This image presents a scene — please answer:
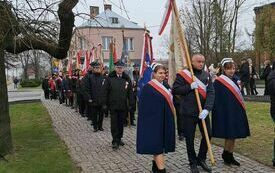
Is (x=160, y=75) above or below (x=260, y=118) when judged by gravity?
above

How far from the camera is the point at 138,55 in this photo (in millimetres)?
67938

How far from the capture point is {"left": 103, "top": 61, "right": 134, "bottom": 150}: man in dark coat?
1028 cm

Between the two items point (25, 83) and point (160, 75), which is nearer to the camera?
point (160, 75)

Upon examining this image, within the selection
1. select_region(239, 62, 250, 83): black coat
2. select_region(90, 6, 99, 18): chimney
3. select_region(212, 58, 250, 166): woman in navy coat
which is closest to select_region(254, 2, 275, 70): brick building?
select_region(239, 62, 250, 83): black coat

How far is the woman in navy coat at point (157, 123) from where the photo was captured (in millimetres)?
7180

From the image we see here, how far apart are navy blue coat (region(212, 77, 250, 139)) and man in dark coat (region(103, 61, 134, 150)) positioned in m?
3.04

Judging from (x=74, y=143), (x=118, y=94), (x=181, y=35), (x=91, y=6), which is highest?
(x=91, y=6)

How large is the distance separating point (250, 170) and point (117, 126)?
3735mm

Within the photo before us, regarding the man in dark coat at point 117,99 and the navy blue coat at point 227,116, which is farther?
the man in dark coat at point 117,99

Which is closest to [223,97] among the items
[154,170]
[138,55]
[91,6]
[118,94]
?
[154,170]

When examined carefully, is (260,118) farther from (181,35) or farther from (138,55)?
(138,55)

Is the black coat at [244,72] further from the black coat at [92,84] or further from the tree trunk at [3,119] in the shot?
the tree trunk at [3,119]

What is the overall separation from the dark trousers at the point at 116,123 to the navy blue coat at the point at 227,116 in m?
3.03

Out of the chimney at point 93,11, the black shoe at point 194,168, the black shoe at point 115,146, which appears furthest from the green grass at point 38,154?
the chimney at point 93,11
